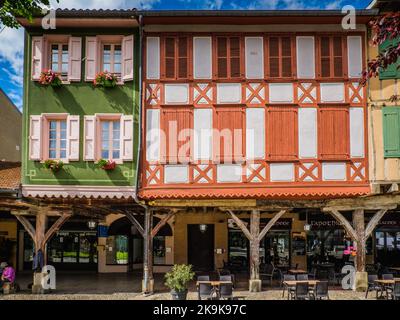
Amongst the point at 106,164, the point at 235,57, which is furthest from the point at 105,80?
the point at 235,57

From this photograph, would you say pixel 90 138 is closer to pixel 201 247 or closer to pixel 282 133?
pixel 282 133

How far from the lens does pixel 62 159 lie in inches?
620

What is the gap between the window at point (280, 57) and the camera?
15751 millimetres

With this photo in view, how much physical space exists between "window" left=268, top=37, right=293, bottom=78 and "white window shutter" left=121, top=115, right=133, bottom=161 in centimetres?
482

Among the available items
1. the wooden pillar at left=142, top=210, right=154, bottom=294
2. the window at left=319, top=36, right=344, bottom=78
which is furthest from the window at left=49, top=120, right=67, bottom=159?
the window at left=319, top=36, right=344, bottom=78

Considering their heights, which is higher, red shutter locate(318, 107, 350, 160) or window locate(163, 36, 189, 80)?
window locate(163, 36, 189, 80)

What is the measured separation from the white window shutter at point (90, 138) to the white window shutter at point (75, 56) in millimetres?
1504

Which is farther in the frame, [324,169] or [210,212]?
[210,212]

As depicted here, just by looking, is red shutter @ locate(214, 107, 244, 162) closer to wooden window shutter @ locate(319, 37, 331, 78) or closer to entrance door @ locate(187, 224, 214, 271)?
wooden window shutter @ locate(319, 37, 331, 78)

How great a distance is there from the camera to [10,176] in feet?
54.7

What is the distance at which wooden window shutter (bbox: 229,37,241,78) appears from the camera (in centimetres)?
1580
